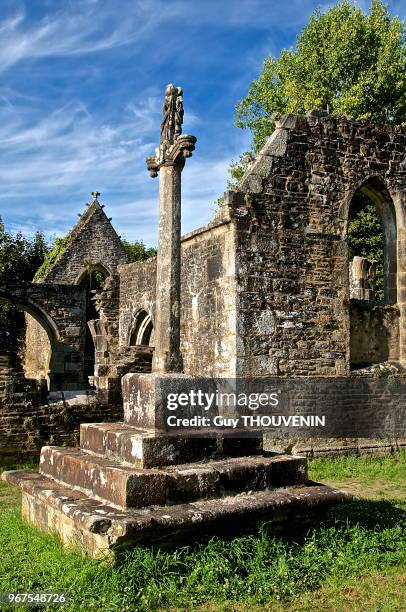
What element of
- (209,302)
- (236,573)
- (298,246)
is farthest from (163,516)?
(298,246)

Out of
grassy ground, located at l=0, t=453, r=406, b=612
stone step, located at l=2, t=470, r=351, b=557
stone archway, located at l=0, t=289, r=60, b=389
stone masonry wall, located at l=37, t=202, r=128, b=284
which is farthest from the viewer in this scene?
stone masonry wall, located at l=37, t=202, r=128, b=284

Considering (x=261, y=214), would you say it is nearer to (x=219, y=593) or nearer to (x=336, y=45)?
(x=219, y=593)

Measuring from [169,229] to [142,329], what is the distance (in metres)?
10.6

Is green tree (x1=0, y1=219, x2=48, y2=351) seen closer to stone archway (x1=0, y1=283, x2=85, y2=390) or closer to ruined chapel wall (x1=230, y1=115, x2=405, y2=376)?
stone archway (x1=0, y1=283, x2=85, y2=390)

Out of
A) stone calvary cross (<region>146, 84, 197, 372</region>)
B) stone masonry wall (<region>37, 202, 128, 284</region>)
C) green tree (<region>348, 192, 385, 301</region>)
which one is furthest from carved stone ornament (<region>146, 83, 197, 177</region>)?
stone masonry wall (<region>37, 202, 128, 284</region>)

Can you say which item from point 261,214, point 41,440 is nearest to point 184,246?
point 261,214

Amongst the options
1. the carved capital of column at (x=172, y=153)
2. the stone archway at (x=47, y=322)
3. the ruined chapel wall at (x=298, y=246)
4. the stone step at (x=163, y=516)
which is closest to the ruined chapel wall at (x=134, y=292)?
the stone archway at (x=47, y=322)

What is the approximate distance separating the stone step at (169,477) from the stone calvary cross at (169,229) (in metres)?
0.93

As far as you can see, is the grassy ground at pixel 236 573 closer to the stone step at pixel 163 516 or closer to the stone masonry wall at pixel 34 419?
the stone step at pixel 163 516

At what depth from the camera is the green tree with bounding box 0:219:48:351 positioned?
97.1 feet

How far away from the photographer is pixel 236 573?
14.9ft

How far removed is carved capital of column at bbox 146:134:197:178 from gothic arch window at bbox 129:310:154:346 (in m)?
10.1

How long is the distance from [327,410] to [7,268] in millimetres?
23614

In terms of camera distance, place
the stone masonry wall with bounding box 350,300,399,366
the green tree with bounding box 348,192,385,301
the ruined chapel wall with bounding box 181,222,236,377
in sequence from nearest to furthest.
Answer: the ruined chapel wall with bounding box 181,222,236,377 < the stone masonry wall with bounding box 350,300,399,366 < the green tree with bounding box 348,192,385,301
